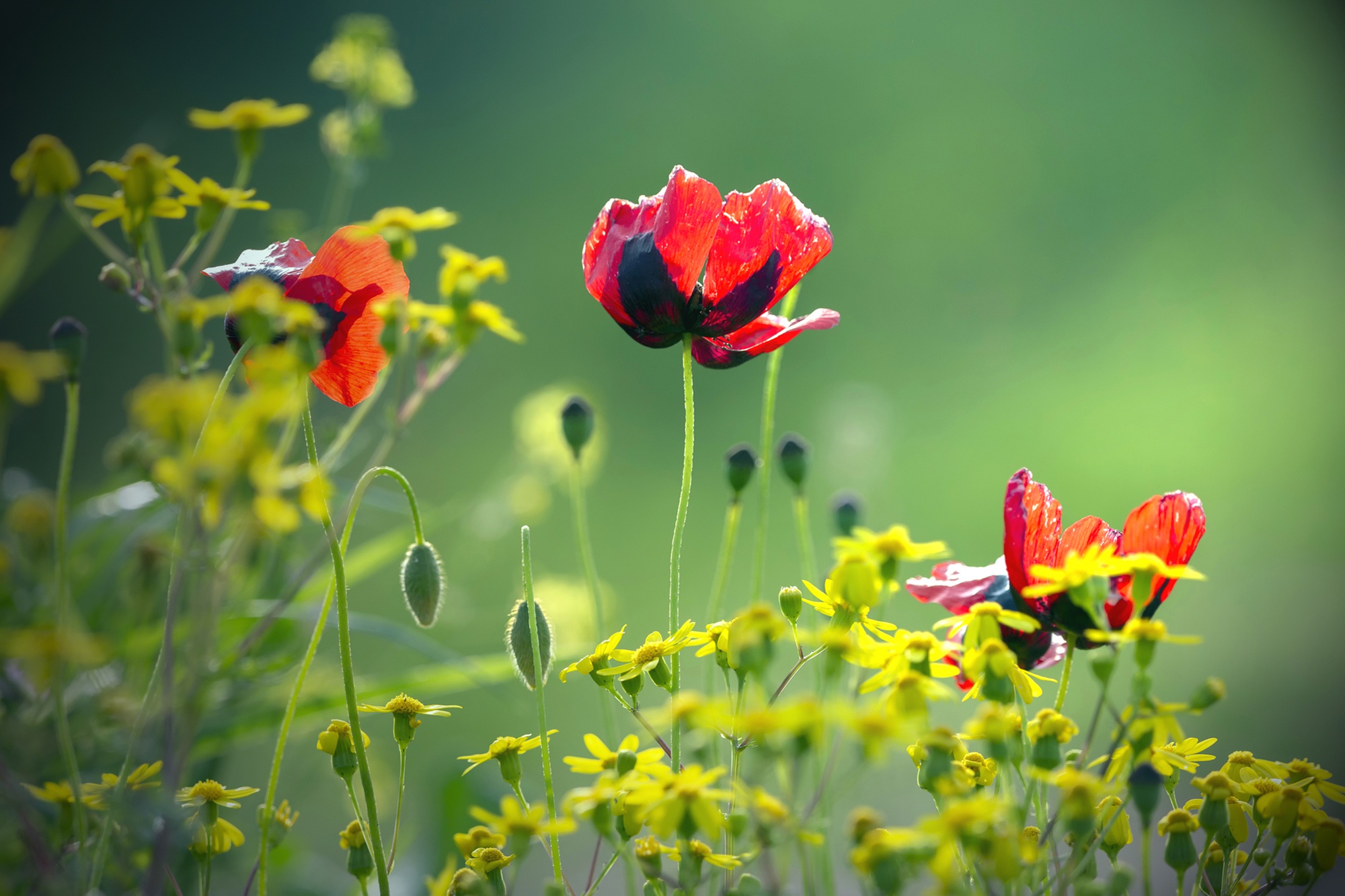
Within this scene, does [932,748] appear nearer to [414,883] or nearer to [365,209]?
[414,883]

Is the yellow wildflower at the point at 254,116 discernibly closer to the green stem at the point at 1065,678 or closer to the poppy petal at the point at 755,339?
the poppy petal at the point at 755,339

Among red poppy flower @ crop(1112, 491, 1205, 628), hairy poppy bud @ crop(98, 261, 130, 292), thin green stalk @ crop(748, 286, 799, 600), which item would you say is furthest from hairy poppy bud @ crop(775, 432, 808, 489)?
hairy poppy bud @ crop(98, 261, 130, 292)

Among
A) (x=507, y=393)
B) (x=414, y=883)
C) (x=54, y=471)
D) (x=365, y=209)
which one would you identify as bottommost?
(x=414, y=883)

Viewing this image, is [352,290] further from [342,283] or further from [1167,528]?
[1167,528]

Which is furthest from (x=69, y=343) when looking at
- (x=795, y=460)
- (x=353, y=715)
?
(x=795, y=460)

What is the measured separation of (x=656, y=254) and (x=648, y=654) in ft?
0.45

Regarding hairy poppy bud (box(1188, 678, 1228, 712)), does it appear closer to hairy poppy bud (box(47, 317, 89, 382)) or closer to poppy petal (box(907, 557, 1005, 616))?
poppy petal (box(907, 557, 1005, 616))

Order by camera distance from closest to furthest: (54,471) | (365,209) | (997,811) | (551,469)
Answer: (997,811), (551,469), (54,471), (365,209)

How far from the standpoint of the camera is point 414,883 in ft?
1.89

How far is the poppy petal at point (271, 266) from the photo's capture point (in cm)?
30

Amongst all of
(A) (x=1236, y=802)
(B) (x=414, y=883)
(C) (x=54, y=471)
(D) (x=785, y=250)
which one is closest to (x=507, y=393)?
(C) (x=54, y=471)

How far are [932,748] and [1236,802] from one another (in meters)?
0.12

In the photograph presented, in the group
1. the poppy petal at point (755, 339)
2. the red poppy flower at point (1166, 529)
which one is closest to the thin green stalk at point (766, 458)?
the poppy petal at point (755, 339)

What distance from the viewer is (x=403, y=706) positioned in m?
0.30
